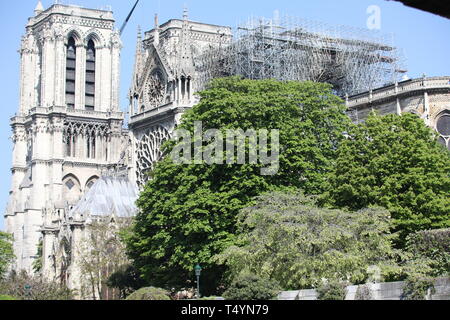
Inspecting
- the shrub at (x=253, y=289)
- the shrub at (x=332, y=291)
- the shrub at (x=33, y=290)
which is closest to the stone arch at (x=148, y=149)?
the shrub at (x=33, y=290)

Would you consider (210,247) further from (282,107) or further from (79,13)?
(79,13)

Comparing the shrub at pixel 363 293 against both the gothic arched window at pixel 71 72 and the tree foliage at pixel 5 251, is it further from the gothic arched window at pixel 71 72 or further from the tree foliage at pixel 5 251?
the gothic arched window at pixel 71 72

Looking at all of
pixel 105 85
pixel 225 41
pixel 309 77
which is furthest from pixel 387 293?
pixel 105 85

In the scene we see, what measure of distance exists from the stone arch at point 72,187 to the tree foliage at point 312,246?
65.2 metres

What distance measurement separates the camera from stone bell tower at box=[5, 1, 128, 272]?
106438 mm

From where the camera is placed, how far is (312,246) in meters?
41.1

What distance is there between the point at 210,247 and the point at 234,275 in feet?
22.1

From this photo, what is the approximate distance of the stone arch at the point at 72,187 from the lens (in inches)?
4232

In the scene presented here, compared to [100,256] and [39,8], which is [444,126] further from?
[39,8]

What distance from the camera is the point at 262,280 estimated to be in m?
37.7

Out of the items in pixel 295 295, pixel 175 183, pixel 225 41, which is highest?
pixel 225 41

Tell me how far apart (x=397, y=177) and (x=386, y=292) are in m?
12.9

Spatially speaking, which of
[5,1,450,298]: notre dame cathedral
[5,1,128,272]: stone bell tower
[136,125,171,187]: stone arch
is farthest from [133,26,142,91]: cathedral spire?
[5,1,128,272]: stone bell tower

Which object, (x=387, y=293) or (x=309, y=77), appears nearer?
(x=387, y=293)
